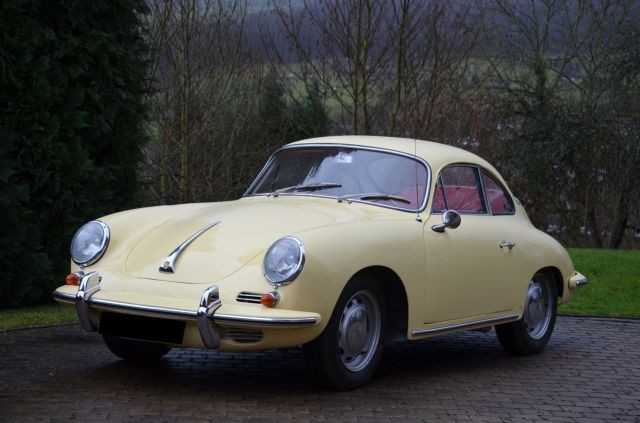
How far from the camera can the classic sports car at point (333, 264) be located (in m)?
5.86

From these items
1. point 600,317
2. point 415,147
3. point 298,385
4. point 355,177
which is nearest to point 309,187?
point 355,177

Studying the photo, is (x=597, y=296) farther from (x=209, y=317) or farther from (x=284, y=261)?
(x=209, y=317)

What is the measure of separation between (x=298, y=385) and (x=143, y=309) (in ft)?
3.85

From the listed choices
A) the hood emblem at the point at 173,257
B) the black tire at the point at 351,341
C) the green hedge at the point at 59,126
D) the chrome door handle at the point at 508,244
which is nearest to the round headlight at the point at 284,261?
the black tire at the point at 351,341

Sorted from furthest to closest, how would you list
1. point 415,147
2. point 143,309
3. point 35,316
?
point 35,316
point 415,147
point 143,309

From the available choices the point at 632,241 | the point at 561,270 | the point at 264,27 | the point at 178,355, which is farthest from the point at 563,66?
the point at 178,355

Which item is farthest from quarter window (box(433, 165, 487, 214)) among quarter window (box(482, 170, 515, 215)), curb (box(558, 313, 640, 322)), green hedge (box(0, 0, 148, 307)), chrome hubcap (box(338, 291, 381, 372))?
green hedge (box(0, 0, 148, 307))

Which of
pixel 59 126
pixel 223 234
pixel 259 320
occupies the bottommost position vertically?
pixel 259 320

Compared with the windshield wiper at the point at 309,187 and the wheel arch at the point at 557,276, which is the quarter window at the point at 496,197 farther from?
the windshield wiper at the point at 309,187

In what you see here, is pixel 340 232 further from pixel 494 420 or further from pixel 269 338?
pixel 494 420

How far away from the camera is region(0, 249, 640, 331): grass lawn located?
9211mm

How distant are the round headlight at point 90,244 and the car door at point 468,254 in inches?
83.3

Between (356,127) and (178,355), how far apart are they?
8.93 metres

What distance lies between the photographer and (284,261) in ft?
19.3
